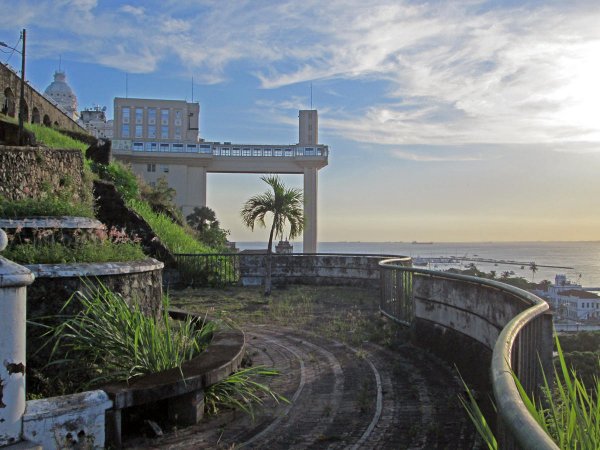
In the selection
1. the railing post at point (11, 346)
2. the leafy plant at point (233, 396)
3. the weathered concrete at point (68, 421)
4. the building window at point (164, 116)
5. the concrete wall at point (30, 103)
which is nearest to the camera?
the railing post at point (11, 346)

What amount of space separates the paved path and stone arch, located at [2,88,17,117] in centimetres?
3065

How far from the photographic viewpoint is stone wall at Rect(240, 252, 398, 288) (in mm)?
16469

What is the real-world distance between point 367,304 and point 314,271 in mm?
4908

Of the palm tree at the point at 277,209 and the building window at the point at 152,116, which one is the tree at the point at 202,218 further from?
the building window at the point at 152,116

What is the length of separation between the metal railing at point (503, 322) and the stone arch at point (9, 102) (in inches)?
1161

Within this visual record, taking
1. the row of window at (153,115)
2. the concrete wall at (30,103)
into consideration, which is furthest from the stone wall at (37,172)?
the row of window at (153,115)

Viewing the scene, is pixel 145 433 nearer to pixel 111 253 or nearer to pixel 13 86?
pixel 111 253

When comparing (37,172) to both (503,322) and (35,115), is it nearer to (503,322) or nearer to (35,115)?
(503,322)

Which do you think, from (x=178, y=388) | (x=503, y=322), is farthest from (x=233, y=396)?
(x=503, y=322)

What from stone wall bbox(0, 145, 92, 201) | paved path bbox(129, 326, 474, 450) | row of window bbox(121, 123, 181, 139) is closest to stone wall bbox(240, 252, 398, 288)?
stone wall bbox(0, 145, 92, 201)

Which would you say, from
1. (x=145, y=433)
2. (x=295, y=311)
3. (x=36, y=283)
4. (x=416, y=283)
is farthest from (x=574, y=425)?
(x=295, y=311)

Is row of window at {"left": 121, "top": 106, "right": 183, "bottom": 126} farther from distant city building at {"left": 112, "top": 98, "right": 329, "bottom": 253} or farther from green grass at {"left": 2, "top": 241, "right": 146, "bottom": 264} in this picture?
green grass at {"left": 2, "top": 241, "right": 146, "bottom": 264}

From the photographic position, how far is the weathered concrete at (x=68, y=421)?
3656mm

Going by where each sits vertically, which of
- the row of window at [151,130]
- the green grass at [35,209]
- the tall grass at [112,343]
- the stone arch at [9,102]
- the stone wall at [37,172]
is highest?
the row of window at [151,130]
